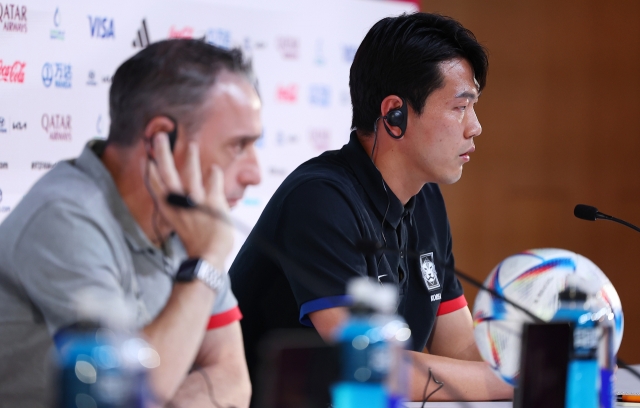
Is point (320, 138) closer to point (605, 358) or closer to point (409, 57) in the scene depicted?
point (409, 57)

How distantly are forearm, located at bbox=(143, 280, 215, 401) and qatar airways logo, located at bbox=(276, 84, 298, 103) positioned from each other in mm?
1687

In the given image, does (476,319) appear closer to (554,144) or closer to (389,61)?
(389,61)

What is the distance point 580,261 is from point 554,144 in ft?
8.54

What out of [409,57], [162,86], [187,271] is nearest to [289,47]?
[409,57]

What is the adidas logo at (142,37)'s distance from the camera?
8.11ft

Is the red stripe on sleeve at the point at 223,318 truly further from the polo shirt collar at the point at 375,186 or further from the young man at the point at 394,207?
the polo shirt collar at the point at 375,186

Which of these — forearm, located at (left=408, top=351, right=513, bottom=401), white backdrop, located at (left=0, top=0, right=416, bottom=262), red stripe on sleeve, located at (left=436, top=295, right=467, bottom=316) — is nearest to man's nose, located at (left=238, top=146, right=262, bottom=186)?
forearm, located at (left=408, top=351, right=513, bottom=401)

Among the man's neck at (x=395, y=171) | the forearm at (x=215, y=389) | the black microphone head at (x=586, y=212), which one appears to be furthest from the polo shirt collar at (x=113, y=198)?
the black microphone head at (x=586, y=212)

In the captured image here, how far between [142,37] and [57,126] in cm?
40

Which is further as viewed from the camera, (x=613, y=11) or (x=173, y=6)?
(x=613, y=11)

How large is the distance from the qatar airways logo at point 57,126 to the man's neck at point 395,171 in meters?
1.00

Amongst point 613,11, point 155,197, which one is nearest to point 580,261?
point 155,197

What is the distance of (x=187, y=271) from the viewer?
1182mm

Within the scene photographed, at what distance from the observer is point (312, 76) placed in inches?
113
